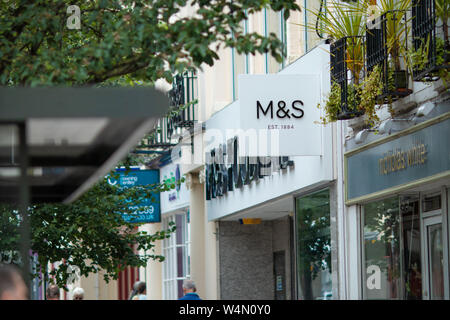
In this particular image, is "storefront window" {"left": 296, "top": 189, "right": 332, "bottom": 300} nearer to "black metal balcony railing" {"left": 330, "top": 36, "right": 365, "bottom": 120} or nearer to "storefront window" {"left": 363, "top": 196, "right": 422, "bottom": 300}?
"storefront window" {"left": 363, "top": 196, "right": 422, "bottom": 300}

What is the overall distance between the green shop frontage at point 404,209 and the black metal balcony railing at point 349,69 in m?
0.63

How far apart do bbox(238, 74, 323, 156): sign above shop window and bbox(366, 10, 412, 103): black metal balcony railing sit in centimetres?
236

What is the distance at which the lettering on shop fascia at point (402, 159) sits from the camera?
1261 cm

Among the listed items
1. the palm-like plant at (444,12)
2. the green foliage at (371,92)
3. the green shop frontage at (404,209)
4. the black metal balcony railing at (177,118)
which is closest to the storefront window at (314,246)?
the green shop frontage at (404,209)

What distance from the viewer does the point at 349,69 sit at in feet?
46.6

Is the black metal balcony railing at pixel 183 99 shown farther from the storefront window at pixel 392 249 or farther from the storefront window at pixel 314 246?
the storefront window at pixel 392 249

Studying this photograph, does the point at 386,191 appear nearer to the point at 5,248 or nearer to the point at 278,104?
the point at 278,104

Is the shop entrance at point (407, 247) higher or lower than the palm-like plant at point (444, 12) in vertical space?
lower

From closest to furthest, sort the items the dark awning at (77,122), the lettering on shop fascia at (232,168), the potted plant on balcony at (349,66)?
1. the dark awning at (77,122)
2. the potted plant on balcony at (349,66)
3. the lettering on shop fascia at (232,168)

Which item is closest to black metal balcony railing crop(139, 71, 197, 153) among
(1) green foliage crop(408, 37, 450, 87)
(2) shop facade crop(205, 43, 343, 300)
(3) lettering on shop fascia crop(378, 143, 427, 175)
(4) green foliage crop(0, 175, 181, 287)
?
(2) shop facade crop(205, 43, 343, 300)

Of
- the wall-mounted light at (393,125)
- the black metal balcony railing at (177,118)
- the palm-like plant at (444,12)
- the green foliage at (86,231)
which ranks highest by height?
the black metal balcony railing at (177,118)

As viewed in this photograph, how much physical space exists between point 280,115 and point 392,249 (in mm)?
2724

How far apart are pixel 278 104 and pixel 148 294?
15.8m

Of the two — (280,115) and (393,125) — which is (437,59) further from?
(280,115)
